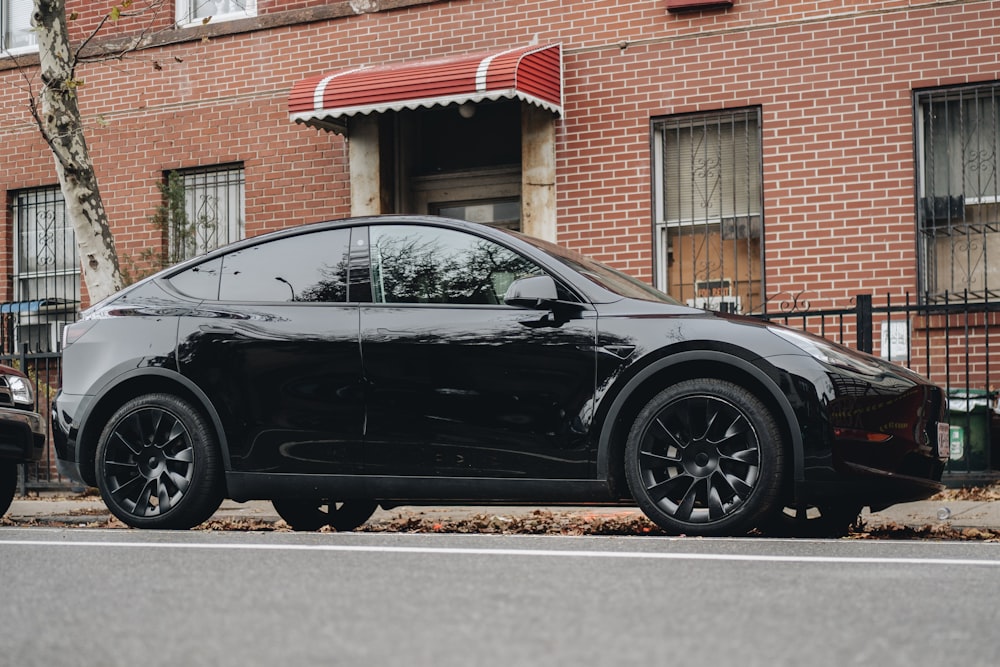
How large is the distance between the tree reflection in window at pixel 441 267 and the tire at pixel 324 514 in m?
1.52

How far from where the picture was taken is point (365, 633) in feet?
13.0

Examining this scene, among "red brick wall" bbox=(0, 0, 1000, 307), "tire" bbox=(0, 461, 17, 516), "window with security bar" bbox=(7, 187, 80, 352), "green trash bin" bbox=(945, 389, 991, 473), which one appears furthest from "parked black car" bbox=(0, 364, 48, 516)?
"window with security bar" bbox=(7, 187, 80, 352)

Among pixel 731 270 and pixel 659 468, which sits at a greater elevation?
pixel 731 270

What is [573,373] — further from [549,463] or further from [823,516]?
[823,516]

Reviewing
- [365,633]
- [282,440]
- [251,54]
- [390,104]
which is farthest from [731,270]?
[365,633]

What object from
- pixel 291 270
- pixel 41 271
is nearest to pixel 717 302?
pixel 291 270

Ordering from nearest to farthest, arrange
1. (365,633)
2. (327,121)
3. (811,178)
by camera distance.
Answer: (365,633) < (811,178) < (327,121)

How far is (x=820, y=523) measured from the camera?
287 inches

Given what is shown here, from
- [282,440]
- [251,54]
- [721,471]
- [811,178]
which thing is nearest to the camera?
[721,471]

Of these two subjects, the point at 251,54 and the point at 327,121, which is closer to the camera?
the point at 327,121

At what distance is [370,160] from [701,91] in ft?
11.0

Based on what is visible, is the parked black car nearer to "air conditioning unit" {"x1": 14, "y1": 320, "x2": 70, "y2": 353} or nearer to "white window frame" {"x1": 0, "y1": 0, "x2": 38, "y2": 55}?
"air conditioning unit" {"x1": 14, "y1": 320, "x2": 70, "y2": 353}

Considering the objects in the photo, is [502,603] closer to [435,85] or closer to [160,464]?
[160,464]

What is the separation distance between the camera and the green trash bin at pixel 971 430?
10547 millimetres
